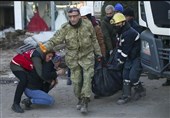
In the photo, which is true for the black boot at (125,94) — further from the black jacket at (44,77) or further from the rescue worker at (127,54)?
the black jacket at (44,77)

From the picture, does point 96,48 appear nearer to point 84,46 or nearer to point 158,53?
point 84,46

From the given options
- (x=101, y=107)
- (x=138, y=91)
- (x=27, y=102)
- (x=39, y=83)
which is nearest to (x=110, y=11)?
(x=138, y=91)

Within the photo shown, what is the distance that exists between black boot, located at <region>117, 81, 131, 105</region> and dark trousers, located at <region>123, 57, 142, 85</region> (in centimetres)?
10

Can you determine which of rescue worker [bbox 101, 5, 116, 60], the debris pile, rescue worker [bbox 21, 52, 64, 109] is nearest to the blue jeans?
rescue worker [bbox 21, 52, 64, 109]

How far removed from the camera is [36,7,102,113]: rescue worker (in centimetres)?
627

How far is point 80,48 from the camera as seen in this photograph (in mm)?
6344

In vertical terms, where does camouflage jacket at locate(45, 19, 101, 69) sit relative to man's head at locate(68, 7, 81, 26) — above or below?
below

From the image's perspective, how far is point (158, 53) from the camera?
6043mm

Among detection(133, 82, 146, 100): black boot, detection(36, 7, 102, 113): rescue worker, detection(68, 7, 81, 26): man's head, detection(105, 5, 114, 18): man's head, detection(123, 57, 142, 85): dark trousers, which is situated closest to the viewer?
detection(68, 7, 81, 26): man's head

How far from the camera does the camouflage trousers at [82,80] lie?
20.7 feet

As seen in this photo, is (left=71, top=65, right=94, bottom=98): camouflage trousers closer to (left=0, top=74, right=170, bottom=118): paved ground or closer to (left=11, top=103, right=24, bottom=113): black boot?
(left=0, top=74, right=170, bottom=118): paved ground

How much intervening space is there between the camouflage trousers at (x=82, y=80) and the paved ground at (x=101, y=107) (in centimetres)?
34

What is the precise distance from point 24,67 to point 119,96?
76.6 inches

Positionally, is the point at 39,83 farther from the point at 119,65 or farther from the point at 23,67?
the point at 119,65
